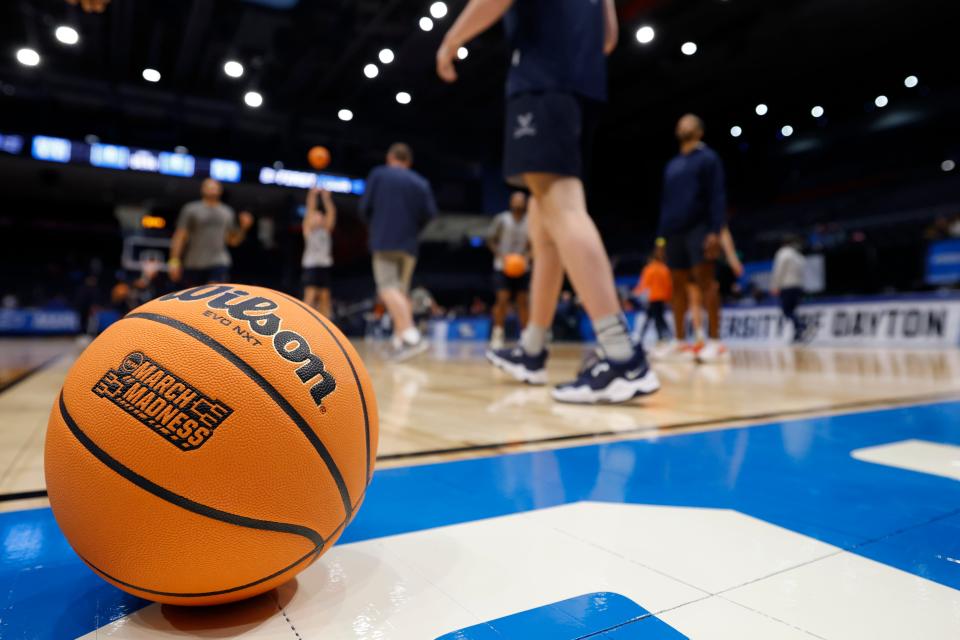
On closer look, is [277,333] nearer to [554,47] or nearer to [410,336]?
[554,47]

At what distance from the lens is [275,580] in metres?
0.71

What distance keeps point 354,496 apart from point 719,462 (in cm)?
92

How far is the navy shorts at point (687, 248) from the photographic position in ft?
15.6

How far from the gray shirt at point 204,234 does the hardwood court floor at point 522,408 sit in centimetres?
178

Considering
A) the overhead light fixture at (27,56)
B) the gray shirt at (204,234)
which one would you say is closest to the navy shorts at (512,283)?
the gray shirt at (204,234)

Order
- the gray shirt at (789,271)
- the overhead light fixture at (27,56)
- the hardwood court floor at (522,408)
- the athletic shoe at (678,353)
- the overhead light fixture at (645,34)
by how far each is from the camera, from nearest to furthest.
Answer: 1. the hardwood court floor at (522,408)
2. the athletic shoe at (678,353)
3. the gray shirt at (789,271)
4. the overhead light fixture at (645,34)
5. the overhead light fixture at (27,56)

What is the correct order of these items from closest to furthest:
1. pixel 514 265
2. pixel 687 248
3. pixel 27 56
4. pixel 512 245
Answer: pixel 687 248
pixel 514 265
pixel 512 245
pixel 27 56

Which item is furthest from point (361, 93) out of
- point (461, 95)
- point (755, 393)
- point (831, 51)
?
point (755, 393)

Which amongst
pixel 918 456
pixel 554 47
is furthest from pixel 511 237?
pixel 918 456

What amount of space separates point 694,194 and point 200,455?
4627 mm

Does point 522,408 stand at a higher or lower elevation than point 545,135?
lower

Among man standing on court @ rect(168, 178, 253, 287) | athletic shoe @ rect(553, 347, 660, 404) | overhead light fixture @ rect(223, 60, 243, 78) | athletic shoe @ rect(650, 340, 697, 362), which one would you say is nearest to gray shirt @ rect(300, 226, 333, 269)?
man standing on court @ rect(168, 178, 253, 287)

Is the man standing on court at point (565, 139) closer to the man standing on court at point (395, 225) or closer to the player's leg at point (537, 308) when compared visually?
the player's leg at point (537, 308)

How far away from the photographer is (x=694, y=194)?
15.4 ft
